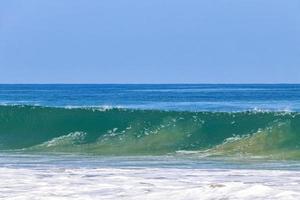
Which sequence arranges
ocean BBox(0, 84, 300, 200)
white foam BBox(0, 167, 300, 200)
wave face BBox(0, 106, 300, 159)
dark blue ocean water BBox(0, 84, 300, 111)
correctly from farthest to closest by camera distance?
dark blue ocean water BBox(0, 84, 300, 111), wave face BBox(0, 106, 300, 159), ocean BBox(0, 84, 300, 200), white foam BBox(0, 167, 300, 200)

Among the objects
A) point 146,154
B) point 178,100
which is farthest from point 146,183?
point 178,100

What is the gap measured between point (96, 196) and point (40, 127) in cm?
2044

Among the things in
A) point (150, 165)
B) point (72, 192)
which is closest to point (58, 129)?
point (150, 165)

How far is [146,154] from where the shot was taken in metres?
28.8

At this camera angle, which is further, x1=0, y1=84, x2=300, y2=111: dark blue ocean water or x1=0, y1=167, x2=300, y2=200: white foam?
x1=0, y1=84, x2=300, y2=111: dark blue ocean water

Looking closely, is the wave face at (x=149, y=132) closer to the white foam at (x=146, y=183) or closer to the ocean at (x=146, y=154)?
the ocean at (x=146, y=154)

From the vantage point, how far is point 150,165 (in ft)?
76.8

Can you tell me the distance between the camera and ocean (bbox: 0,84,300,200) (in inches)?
682

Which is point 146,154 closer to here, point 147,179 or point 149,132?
point 149,132

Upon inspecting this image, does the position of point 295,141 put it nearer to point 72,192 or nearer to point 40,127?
point 40,127

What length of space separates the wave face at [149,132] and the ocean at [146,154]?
33mm

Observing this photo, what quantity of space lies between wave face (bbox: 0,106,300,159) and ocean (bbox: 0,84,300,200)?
3cm

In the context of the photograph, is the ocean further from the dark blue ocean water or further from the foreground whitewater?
the dark blue ocean water

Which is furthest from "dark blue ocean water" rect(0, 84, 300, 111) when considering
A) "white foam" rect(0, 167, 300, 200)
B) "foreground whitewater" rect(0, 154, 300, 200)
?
"white foam" rect(0, 167, 300, 200)
